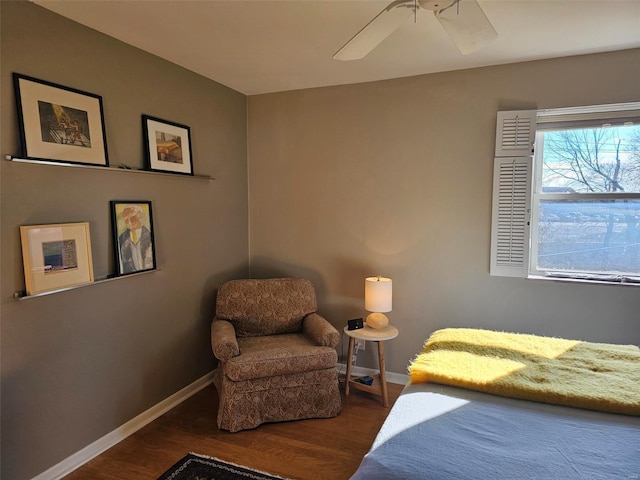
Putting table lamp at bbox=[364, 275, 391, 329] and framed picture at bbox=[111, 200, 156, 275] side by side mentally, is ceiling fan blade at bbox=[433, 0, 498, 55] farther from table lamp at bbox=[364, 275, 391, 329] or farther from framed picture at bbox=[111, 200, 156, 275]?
framed picture at bbox=[111, 200, 156, 275]

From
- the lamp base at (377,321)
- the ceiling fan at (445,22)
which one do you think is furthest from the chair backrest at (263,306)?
the ceiling fan at (445,22)

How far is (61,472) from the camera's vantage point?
7.17 ft

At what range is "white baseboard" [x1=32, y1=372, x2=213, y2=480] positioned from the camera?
2.18m

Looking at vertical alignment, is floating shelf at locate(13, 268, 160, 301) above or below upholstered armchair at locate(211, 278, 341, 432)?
above

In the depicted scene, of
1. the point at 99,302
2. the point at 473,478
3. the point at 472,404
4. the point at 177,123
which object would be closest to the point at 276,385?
the point at 99,302

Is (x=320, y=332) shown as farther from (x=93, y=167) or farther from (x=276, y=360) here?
(x=93, y=167)

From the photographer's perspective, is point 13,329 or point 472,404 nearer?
point 472,404

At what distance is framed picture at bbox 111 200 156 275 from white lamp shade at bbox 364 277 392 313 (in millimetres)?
1505

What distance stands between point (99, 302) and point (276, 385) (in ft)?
3.87

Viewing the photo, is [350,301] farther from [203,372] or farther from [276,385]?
[203,372]

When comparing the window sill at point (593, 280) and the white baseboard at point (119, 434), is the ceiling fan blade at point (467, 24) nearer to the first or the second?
the window sill at point (593, 280)

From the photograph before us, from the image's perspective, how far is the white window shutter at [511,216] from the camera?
2.84 meters

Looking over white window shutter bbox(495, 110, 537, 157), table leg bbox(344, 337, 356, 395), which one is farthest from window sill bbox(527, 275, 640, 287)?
table leg bbox(344, 337, 356, 395)

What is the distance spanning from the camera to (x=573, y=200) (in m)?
2.86
